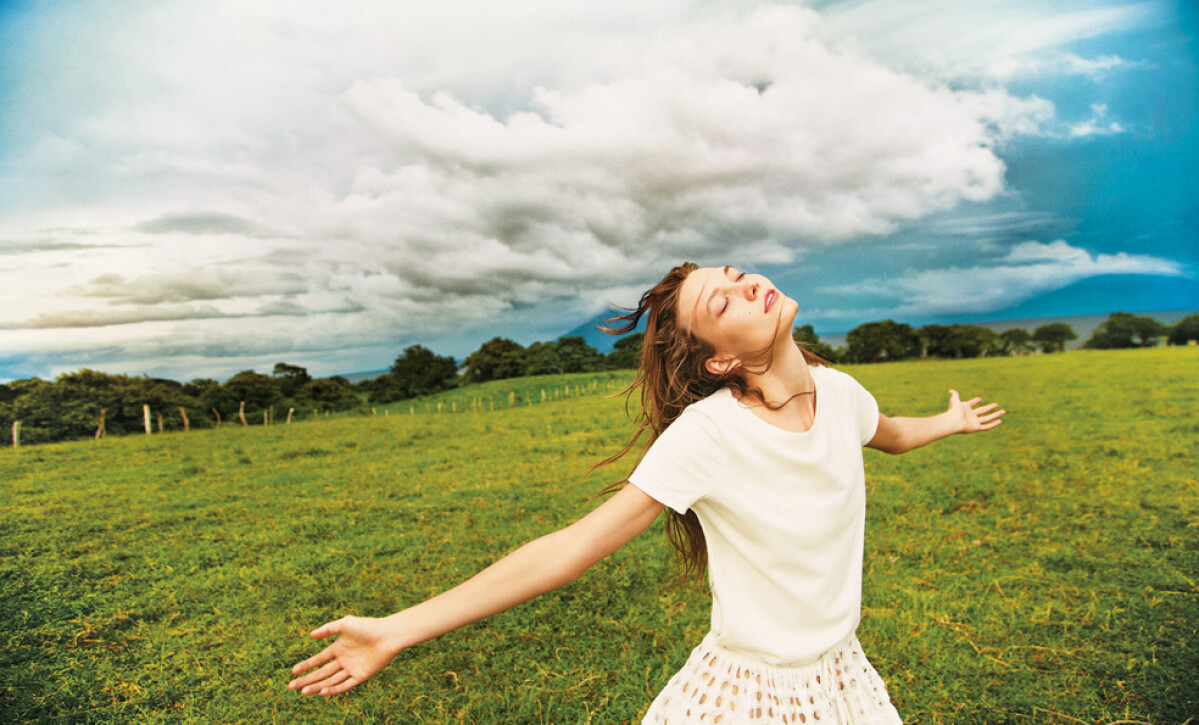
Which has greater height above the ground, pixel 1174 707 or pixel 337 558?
pixel 337 558

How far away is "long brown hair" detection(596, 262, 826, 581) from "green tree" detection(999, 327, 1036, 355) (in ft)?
116

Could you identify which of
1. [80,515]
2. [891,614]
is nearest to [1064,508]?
[891,614]

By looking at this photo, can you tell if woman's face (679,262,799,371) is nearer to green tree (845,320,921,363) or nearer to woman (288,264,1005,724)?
woman (288,264,1005,724)

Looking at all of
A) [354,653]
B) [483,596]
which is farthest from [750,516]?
[354,653]

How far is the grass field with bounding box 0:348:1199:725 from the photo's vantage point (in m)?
4.10

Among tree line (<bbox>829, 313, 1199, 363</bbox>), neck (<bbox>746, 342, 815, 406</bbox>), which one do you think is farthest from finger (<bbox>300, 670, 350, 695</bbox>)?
tree line (<bbox>829, 313, 1199, 363</bbox>)

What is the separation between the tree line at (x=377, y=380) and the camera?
12102mm

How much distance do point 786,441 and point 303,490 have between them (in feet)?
31.3

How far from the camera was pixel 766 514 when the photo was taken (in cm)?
A: 213

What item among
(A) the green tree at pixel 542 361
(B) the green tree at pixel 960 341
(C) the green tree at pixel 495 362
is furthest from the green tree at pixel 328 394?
(B) the green tree at pixel 960 341

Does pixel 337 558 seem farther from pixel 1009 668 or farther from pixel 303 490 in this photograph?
pixel 1009 668

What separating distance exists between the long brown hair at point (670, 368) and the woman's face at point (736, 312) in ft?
0.17

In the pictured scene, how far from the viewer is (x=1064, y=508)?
7.73 metres

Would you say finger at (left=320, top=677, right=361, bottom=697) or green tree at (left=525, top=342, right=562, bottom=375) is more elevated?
green tree at (left=525, top=342, right=562, bottom=375)
